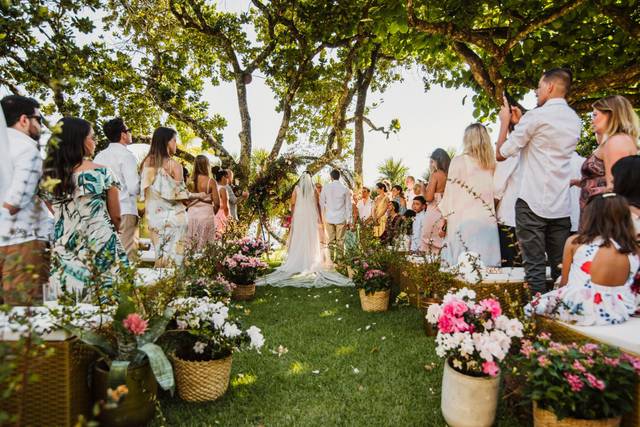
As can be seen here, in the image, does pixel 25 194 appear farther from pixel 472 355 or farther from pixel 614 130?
pixel 614 130

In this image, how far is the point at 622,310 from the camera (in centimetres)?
259

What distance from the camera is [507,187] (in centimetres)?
414

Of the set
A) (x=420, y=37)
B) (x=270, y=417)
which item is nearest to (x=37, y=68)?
(x=270, y=417)

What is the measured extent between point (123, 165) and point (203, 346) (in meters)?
2.91

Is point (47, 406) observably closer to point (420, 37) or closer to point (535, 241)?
point (535, 241)

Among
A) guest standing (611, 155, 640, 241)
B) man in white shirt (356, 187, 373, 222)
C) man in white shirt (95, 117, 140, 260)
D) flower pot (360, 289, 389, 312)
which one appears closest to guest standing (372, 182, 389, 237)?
man in white shirt (356, 187, 373, 222)

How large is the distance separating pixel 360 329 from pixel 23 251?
3152mm

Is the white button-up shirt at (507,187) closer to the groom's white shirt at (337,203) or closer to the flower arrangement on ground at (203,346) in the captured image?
the flower arrangement on ground at (203,346)

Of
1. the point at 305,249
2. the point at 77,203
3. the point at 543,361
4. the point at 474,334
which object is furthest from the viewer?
the point at 305,249

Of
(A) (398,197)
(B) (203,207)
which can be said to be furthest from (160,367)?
(A) (398,197)

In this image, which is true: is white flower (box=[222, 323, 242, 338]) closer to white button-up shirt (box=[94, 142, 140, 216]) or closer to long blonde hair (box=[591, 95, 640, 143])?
white button-up shirt (box=[94, 142, 140, 216])

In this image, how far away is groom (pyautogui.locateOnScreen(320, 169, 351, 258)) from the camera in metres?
9.60

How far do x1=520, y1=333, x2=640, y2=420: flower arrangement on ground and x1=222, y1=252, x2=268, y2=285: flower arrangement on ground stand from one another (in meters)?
4.60

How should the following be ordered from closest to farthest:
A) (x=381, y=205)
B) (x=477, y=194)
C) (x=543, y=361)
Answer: (x=543, y=361), (x=477, y=194), (x=381, y=205)
